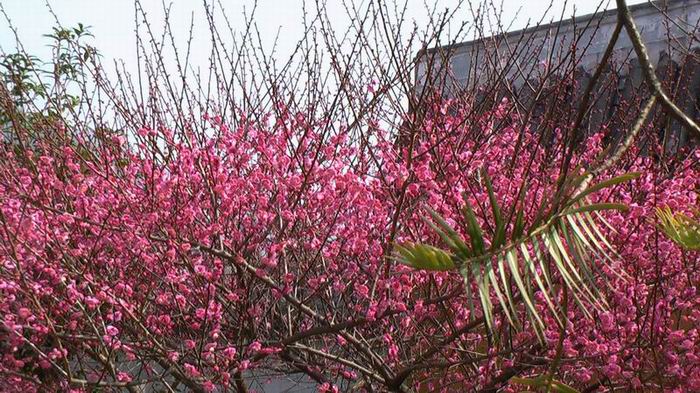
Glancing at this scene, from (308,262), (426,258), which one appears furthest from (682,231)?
(308,262)

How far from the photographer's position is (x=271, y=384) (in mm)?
8875

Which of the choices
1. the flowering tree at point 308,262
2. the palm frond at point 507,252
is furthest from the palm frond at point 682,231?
the flowering tree at point 308,262

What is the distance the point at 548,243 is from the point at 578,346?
4.03 meters

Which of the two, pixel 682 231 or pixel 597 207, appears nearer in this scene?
pixel 597 207

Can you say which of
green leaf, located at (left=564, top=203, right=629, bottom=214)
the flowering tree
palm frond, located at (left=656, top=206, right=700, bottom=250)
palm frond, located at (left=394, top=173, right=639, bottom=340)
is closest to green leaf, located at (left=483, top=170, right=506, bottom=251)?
palm frond, located at (left=394, top=173, right=639, bottom=340)

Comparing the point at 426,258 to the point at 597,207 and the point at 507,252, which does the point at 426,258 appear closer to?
the point at 507,252

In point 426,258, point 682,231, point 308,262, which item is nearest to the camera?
point 426,258

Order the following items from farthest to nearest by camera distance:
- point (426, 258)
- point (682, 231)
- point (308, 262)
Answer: point (308, 262)
point (682, 231)
point (426, 258)

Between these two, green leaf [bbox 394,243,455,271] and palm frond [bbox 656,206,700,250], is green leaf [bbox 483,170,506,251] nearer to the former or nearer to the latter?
green leaf [bbox 394,243,455,271]

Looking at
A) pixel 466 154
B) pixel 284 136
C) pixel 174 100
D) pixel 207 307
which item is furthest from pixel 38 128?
pixel 466 154

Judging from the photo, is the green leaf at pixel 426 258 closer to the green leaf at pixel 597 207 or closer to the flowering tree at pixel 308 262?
the green leaf at pixel 597 207

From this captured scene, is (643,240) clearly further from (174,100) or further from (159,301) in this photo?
(174,100)

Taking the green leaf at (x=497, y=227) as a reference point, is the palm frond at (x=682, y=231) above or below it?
below

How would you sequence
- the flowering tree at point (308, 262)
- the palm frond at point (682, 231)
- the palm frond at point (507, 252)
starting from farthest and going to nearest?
the flowering tree at point (308, 262) → the palm frond at point (682, 231) → the palm frond at point (507, 252)
